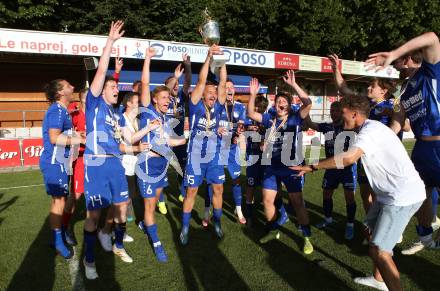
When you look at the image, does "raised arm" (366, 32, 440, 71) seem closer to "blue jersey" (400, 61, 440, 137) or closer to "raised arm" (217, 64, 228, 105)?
"blue jersey" (400, 61, 440, 137)

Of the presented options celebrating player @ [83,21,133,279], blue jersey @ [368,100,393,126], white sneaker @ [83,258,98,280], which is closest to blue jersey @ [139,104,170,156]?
celebrating player @ [83,21,133,279]

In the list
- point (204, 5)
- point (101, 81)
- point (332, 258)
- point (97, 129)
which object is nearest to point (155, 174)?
point (97, 129)

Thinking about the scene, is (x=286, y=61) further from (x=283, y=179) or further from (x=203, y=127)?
(x=283, y=179)

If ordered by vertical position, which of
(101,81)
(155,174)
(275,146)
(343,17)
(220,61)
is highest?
(343,17)

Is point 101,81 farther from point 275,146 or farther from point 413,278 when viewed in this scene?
point 413,278

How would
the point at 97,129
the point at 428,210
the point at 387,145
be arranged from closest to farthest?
the point at 387,145
the point at 97,129
the point at 428,210

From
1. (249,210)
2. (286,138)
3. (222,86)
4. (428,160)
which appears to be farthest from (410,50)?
(249,210)

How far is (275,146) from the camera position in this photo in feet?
16.7

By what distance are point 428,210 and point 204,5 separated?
25.7 meters

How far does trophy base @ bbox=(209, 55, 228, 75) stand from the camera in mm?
5109

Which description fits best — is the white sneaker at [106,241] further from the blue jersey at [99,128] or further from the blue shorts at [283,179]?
the blue shorts at [283,179]

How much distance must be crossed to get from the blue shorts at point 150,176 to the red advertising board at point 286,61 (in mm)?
17789

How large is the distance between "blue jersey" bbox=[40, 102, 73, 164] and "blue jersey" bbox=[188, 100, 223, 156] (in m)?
1.70

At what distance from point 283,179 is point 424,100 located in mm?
2020
